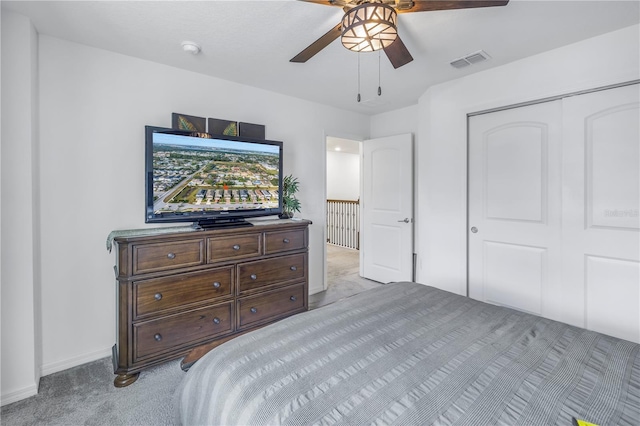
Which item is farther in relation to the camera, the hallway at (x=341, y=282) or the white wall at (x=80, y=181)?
the hallway at (x=341, y=282)

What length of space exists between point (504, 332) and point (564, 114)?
6.72ft

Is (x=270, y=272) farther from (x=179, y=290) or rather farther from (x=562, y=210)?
(x=562, y=210)

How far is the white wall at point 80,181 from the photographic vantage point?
1856 millimetres

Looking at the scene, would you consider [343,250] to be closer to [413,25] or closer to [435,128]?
[435,128]

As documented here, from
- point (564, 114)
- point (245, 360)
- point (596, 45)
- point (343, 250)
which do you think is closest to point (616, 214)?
point (564, 114)

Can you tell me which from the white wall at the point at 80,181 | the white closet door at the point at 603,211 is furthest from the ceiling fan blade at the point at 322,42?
the white closet door at the point at 603,211

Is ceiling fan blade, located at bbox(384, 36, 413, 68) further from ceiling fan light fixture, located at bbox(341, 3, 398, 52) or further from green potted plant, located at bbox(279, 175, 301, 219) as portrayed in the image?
green potted plant, located at bbox(279, 175, 301, 219)

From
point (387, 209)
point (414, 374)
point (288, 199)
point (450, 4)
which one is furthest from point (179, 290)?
point (387, 209)

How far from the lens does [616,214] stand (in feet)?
7.04

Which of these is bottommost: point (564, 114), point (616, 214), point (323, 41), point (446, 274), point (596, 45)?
point (446, 274)

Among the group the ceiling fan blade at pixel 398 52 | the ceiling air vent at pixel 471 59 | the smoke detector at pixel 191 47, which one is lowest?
the ceiling fan blade at pixel 398 52

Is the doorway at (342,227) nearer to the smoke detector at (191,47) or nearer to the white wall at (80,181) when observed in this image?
the white wall at (80,181)

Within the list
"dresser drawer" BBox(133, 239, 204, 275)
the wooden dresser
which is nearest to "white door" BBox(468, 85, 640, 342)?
the wooden dresser

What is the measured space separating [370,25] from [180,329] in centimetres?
232
